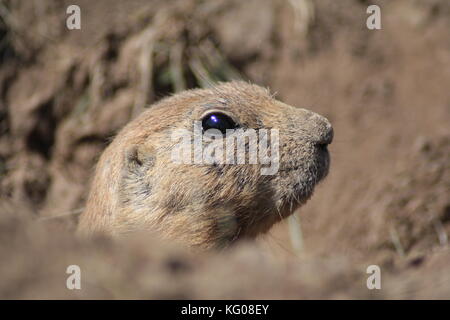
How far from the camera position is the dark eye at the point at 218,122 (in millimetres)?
3828

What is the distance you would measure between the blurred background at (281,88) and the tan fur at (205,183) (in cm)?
150

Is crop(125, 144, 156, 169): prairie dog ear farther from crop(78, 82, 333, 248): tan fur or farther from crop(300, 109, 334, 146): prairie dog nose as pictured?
crop(300, 109, 334, 146): prairie dog nose

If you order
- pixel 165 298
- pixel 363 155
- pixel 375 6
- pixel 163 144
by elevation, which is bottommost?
pixel 165 298

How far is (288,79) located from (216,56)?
82 centimetres

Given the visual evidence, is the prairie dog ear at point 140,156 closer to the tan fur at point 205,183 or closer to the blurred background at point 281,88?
the tan fur at point 205,183

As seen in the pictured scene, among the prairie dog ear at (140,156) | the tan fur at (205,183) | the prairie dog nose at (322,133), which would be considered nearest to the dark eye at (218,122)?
the tan fur at (205,183)

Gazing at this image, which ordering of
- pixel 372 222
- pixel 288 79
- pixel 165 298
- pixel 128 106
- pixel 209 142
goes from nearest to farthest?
1. pixel 165 298
2. pixel 209 142
3. pixel 372 222
4. pixel 128 106
5. pixel 288 79

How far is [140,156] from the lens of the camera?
3.95m

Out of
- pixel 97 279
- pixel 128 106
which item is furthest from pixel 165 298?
pixel 128 106

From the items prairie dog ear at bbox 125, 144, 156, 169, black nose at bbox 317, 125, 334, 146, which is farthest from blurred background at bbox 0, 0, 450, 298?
black nose at bbox 317, 125, 334, 146

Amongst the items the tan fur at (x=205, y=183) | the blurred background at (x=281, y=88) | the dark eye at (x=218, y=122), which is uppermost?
the blurred background at (x=281, y=88)

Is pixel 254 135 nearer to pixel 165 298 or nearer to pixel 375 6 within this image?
pixel 165 298

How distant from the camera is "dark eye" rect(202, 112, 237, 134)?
383 centimetres

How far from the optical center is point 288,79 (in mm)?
6562
